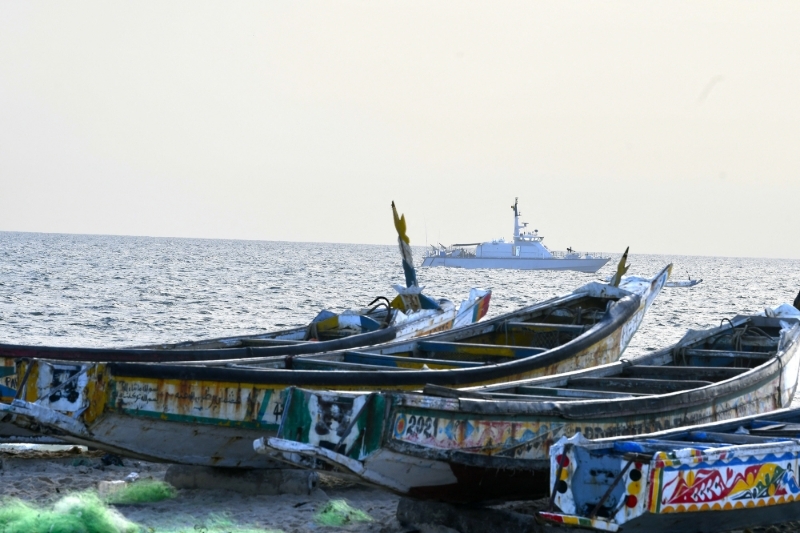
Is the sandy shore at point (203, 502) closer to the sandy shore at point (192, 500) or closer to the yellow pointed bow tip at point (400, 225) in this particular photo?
the sandy shore at point (192, 500)

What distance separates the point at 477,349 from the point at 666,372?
2392 mm

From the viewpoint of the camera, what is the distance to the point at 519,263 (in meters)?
122

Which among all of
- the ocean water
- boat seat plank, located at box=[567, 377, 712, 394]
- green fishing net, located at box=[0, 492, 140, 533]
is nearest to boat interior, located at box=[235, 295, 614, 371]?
boat seat plank, located at box=[567, 377, 712, 394]

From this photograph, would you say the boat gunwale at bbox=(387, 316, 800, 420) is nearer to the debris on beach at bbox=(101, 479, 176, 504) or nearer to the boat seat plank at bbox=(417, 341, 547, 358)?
the boat seat plank at bbox=(417, 341, 547, 358)

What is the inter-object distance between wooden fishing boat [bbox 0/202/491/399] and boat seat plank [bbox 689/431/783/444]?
520 cm

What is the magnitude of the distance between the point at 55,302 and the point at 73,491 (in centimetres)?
3407

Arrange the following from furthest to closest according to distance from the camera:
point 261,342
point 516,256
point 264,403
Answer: point 516,256 → point 261,342 → point 264,403

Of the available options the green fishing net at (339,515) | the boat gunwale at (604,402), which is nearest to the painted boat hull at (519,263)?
the boat gunwale at (604,402)

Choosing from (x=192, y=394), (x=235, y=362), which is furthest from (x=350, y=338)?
(x=192, y=394)

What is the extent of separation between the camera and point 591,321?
50.5 ft

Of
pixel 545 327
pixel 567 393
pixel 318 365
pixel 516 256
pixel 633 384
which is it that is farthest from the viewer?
pixel 516 256

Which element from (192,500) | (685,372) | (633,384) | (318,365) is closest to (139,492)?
(192,500)

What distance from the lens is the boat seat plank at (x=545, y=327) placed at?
1405 cm

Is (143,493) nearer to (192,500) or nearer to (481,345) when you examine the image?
(192,500)
